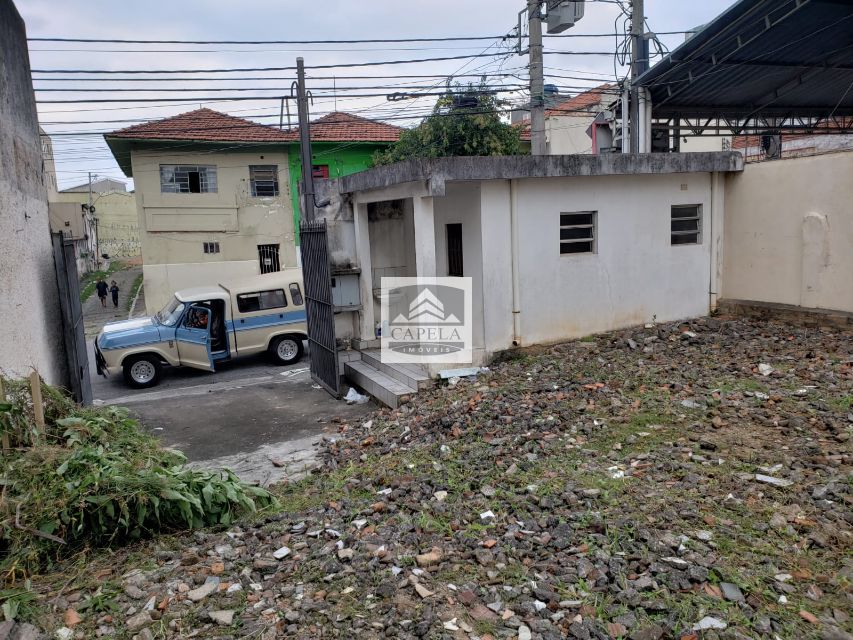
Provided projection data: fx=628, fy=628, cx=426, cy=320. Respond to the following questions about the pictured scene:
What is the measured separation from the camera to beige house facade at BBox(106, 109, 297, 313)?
2142 cm

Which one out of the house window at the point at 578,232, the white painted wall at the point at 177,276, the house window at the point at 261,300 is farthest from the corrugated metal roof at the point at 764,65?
the white painted wall at the point at 177,276

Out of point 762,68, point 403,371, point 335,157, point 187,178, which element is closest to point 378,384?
point 403,371

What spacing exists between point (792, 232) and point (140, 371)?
11.5m

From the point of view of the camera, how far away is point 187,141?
70.3ft

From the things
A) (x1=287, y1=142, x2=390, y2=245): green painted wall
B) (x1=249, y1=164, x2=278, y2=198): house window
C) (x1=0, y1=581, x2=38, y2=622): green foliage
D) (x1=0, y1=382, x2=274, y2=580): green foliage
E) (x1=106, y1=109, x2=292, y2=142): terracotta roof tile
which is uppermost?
(x1=106, y1=109, x2=292, y2=142): terracotta roof tile

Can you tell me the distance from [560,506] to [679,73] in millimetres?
12226

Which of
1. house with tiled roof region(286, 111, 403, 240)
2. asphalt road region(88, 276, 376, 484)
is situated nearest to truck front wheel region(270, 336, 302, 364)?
asphalt road region(88, 276, 376, 484)

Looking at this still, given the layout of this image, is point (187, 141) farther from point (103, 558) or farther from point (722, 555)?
point (722, 555)

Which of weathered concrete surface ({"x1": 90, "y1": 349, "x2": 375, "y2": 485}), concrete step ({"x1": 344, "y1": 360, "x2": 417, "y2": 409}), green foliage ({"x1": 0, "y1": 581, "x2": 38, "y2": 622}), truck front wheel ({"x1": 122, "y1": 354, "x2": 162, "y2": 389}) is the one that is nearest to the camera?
green foliage ({"x1": 0, "y1": 581, "x2": 38, "y2": 622})

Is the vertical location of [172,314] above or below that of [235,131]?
below

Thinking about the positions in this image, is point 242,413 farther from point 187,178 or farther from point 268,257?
point 187,178

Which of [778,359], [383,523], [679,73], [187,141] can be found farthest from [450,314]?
[187,141]

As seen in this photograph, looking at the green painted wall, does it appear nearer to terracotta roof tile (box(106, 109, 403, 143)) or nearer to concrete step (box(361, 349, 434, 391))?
terracotta roof tile (box(106, 109, 403, 143))

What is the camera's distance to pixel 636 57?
47.4ft
